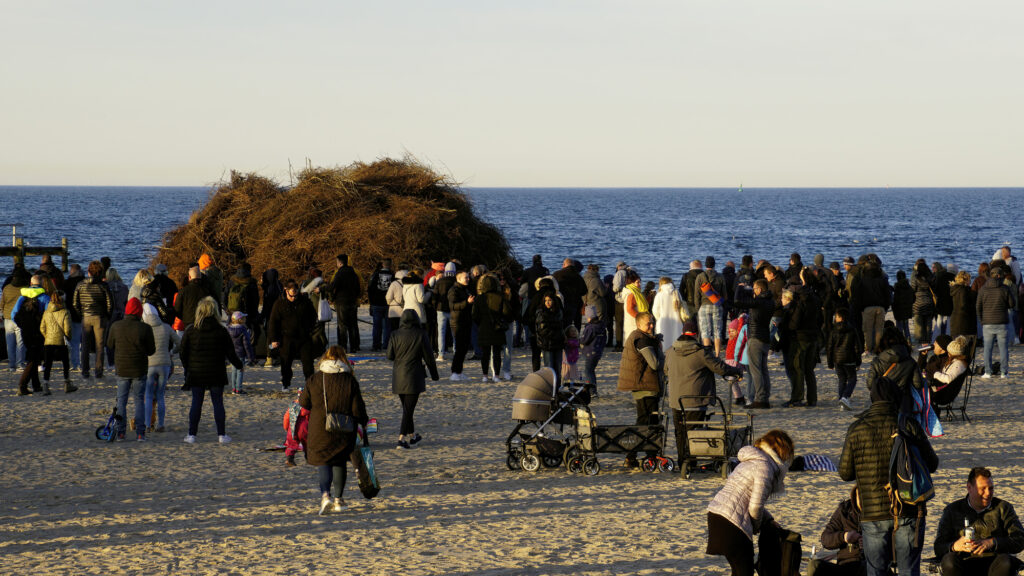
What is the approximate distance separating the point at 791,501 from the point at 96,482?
615 centimetres

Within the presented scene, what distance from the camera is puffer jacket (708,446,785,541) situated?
6.58 metres

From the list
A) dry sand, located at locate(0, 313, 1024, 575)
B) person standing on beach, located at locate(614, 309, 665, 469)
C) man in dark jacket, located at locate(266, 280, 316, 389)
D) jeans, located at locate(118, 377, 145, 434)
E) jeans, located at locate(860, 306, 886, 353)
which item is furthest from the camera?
jeans, located at locate(860, 306, 886, 353)

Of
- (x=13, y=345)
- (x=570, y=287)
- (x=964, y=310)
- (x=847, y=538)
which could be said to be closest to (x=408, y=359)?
(x=847, y=538)

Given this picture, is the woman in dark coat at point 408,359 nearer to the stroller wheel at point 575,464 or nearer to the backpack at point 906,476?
the stroller wheel at point 575,464

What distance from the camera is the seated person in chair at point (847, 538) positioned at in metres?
7.07

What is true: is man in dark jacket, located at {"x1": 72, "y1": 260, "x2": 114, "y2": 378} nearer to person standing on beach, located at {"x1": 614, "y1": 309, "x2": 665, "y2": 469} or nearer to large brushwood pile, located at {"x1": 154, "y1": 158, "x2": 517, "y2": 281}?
person standing on beach, located at {"x1": 614, "y1": 309, "x2": 665, "y2": 469}

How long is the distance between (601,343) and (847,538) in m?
8.44

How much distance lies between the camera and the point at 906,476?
22.3 feet

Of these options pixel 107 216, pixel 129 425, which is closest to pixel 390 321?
pixel 129 425

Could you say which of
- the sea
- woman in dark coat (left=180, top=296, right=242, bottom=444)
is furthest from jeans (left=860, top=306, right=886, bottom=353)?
the sea

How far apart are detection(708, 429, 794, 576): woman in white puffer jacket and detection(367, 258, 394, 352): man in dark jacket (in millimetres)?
13246

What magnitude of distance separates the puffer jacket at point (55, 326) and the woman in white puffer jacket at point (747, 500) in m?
10.9

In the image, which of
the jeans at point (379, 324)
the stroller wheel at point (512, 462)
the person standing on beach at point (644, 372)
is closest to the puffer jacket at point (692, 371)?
the person standing on beach at point (644, 372)

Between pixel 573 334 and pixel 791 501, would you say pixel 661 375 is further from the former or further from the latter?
pixel 573 334
